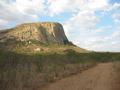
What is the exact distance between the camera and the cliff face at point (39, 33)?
155 metres

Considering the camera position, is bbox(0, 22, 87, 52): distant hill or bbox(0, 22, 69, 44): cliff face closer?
bbox(0, 22, 87, 52): distant hill

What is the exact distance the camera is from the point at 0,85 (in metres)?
13.4

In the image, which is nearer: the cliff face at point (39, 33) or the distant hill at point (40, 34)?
the distant hill at point (40, 34)

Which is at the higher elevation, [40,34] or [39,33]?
[39,33]

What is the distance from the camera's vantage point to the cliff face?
155300 millimetres

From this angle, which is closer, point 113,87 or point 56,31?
point 113,87

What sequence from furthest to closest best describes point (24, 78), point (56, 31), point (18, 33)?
point (56, 31)
point (18, 33)
point (24, 78)

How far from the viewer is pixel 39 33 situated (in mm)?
169750

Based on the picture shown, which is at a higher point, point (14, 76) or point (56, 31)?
point (56, 31)

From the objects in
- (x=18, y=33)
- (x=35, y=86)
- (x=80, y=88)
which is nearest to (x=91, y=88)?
(x=80, y=88)

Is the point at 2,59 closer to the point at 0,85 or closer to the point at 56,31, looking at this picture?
the point at 0,85

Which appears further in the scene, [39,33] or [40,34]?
[40,34]

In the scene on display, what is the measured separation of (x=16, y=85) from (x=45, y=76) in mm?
4971

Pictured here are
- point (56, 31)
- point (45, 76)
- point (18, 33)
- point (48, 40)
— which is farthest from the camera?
point (56, 31)
